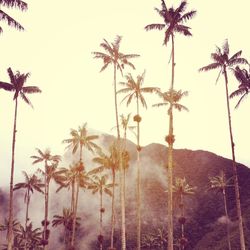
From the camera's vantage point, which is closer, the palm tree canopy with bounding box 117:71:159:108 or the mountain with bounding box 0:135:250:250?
the palm tree canopy with bounding box 117:71:159:108

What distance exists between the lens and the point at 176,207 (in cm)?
10800

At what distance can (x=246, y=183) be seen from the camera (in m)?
115

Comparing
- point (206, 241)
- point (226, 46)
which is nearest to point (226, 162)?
point (206, 241)

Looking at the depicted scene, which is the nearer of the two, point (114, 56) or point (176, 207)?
point (114, 56)

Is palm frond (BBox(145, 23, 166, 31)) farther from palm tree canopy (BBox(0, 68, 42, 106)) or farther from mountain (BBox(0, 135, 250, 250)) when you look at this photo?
mountain (BBox(0, 135, 250, 250))

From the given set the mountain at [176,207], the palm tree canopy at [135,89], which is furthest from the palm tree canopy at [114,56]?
the mountain at [176,207]

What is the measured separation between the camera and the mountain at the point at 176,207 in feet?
315

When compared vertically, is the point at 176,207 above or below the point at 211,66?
below

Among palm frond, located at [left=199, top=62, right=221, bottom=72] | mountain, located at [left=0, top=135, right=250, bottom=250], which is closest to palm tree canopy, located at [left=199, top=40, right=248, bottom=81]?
palm frond, located at [left=199, top=62, right=221, bottom=72]

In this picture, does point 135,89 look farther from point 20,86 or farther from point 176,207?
point 176,207

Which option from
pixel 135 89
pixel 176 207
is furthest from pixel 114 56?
pixel 176 207

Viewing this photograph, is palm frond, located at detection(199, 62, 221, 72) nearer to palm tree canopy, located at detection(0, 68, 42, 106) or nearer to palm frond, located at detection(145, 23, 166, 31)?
palm frond, located at detection(145, 23, 166, 31)

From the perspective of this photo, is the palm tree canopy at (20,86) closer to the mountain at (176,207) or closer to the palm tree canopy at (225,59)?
the palm tree canopy at (225,59)

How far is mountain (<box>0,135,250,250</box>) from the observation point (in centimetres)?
9588
